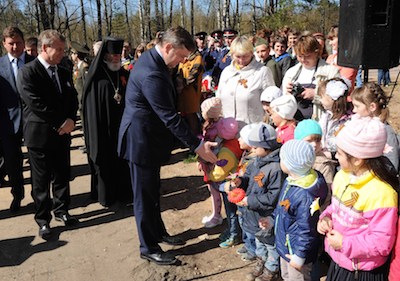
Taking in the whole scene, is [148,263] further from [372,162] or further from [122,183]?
[372,162]

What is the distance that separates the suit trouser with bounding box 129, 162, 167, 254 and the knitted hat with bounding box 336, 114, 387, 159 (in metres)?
1.88

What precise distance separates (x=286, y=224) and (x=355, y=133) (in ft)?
2.82

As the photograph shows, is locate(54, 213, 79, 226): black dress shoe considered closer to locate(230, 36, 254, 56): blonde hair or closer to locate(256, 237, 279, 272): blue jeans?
locate(256, 237, 279, 272): blue jeans

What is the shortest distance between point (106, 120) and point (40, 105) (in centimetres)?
94

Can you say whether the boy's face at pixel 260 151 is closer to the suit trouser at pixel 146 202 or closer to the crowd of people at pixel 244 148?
the crowd of people at pixel 244 148

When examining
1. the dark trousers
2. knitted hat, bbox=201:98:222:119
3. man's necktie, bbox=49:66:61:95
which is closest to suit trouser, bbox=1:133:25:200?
the dark trousers

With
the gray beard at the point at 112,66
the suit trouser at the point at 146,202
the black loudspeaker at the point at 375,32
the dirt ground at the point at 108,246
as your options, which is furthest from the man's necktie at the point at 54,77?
the black loudspeaker at the point at 375,32

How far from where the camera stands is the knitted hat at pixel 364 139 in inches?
74.0

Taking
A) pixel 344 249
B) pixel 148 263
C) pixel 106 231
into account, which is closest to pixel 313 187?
pixel 344 249

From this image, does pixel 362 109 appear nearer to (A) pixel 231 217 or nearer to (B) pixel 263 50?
(A) pixel 231 217

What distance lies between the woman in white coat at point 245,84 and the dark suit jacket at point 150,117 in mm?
1040

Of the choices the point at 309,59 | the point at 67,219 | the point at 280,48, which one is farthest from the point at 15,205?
the point at 280,48

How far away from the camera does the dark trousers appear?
395cm

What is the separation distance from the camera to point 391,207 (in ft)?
5.96
